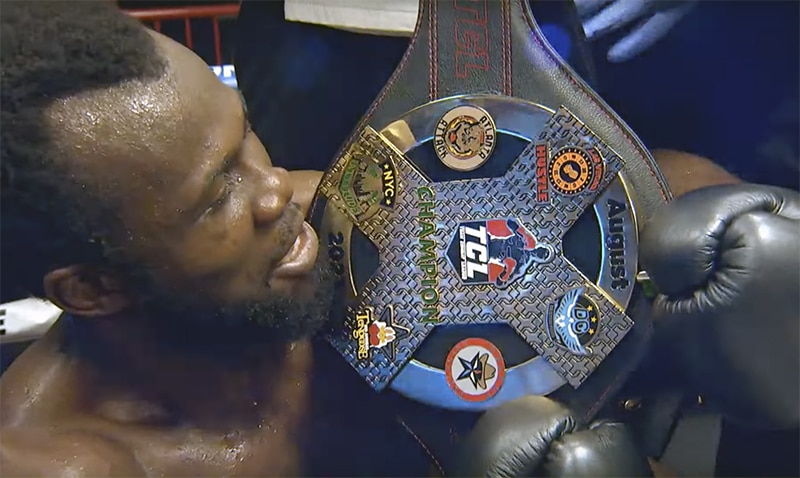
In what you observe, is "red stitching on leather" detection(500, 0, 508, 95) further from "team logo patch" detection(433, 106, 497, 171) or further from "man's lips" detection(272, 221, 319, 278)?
"man's lips" detection(272, 221, 319, 278)

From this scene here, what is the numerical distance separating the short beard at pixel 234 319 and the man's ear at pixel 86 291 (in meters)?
0.02

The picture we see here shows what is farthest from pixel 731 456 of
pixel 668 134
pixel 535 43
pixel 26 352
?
pixel 26 352

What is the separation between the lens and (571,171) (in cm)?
67

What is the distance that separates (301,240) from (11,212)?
22cm

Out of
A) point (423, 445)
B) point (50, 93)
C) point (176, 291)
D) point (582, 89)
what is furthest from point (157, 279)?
point (582, 89)

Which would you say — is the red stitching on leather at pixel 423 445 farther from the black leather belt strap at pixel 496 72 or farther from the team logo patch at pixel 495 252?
the black leather belt strap at pixel 496 72

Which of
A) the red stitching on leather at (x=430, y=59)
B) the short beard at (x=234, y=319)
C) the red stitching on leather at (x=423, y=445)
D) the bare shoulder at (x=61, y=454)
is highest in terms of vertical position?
the red stitching on leather at (x=430, y=59)

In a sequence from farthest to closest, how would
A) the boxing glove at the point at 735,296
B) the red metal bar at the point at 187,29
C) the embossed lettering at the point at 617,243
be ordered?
the red metal bar at the point at 187,29
the embossed lettering at the point at 617,243
the boxing glove at the point at 735,296

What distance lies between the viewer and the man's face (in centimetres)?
62

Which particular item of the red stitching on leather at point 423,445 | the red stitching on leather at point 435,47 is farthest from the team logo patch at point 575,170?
the red stitching on leather at point 423,445

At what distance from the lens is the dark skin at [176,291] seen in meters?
0.63

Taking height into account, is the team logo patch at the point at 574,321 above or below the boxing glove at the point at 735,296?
below

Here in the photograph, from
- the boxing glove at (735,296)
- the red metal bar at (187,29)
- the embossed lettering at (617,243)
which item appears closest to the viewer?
the boxing glove at (735,296)

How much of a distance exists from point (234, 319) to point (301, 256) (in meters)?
0.07
